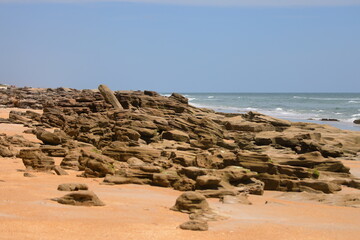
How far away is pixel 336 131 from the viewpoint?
3089 centimetres

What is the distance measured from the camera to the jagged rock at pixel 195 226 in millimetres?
Answer: 7914

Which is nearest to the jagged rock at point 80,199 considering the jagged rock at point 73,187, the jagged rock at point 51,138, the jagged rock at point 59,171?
the jagged rock at point 73,187

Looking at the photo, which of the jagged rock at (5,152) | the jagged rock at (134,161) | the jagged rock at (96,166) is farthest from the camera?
the jagged rock at (5,152)

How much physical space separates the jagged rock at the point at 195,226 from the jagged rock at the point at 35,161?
264 inches

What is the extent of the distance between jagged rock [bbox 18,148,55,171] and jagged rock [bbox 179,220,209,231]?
672 cm

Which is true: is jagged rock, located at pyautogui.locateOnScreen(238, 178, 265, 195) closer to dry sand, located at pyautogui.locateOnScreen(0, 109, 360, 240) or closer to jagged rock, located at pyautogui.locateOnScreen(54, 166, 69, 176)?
dry sand, located at pyautogui.locateOnScreen(0, 109, 360, 240)

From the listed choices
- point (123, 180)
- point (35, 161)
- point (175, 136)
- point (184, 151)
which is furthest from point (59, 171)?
point (175, 136)

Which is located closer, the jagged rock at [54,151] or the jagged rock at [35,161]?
the jagged rock at [35,161]

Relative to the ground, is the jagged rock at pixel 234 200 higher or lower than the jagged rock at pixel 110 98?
lower

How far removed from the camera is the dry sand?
24.1 feet

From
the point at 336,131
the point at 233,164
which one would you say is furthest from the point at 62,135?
the point at 336,131

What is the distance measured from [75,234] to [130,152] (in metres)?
9.19

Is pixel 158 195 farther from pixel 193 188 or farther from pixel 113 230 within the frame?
pixel 113 230

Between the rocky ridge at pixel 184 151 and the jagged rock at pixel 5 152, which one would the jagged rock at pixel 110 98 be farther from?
the jagged rock at pixel 5 152
